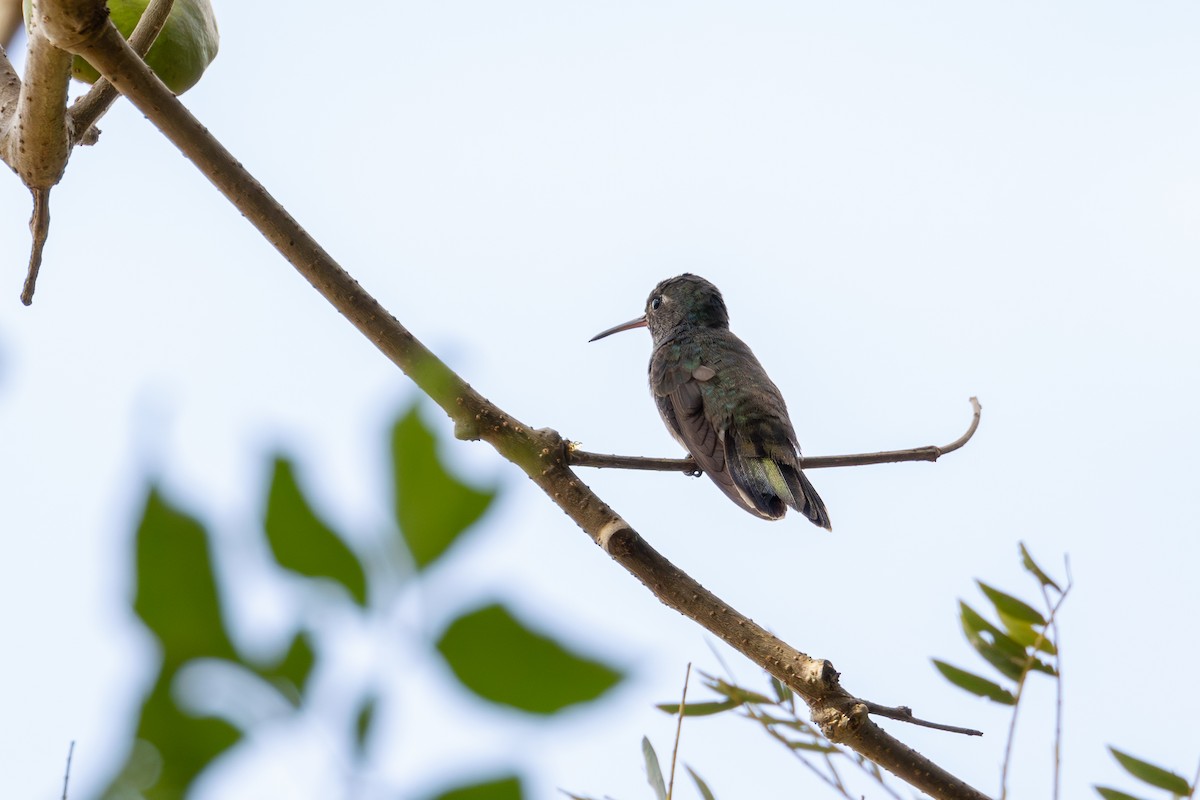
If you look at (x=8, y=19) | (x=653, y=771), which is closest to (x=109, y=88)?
(x=8, y=19)

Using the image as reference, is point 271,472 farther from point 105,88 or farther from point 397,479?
point 105,88

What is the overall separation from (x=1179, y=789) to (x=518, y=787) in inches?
85.2

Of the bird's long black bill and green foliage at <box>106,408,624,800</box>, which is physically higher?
the bird's long black bill

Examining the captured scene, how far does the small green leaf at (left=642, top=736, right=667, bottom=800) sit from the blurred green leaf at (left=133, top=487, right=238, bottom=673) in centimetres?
122

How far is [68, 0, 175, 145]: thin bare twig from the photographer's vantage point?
7.01 feet

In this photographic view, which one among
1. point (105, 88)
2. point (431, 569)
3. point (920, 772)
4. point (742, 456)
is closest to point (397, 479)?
point (431, 569)

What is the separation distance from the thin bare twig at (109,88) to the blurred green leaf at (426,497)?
1.92m

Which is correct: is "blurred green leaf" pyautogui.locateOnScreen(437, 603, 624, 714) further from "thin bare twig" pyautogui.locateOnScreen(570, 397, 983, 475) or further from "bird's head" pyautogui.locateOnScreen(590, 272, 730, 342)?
"bird's head" pyautogui.locateOnScreen(590, 272, 730, 342)

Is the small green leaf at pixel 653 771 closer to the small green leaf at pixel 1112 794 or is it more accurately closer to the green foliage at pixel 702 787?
the green foliage at pixel 702 787

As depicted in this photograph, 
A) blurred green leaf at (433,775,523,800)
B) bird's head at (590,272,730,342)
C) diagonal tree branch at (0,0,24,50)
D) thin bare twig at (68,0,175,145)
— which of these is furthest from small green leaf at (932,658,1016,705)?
bird's head at (590,272,730,342)

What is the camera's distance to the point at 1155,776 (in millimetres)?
2219

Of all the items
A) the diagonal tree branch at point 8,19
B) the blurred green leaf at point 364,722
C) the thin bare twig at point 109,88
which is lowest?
the blurred green leaf at point 364,722

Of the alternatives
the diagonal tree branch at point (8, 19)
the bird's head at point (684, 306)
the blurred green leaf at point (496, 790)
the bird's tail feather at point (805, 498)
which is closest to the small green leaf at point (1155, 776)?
the bird's tail feather at point (805, 498)

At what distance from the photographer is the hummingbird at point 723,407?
391cm
